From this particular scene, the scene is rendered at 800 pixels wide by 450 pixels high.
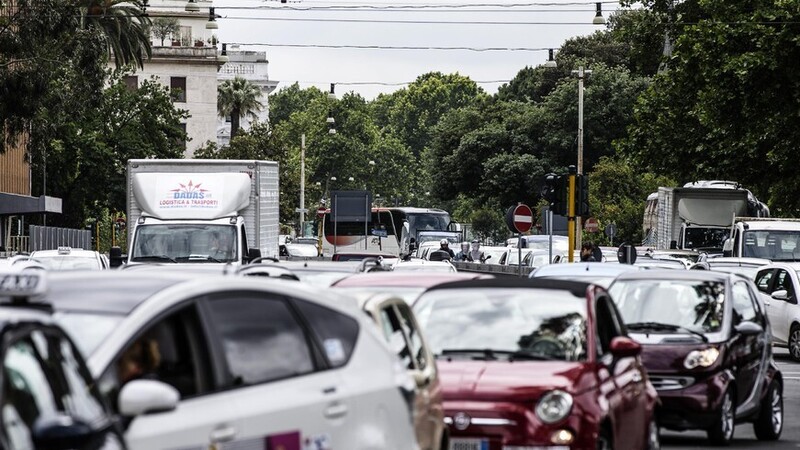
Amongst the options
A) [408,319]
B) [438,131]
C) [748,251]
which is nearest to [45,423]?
[408,319]

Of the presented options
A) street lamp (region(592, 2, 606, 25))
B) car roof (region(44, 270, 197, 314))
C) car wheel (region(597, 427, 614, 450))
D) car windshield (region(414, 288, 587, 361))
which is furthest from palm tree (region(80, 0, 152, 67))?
car roof (region(44, 270, 197, 314))

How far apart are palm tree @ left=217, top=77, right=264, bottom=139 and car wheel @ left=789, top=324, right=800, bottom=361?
93446mm

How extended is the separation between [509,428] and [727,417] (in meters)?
→ 5.37

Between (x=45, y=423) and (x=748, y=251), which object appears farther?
(x=748, y=251)

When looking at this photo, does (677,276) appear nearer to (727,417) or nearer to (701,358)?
(701,358)

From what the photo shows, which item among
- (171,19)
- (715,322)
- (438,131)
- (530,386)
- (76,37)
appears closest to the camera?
(530,386)

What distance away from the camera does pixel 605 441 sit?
1143cm

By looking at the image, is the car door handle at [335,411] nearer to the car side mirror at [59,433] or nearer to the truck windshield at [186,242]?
the car side mirror at [59,433]

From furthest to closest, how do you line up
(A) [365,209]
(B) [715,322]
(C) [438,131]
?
1. (C) [438,131]
2. (A) [365,209]
3. (B) [715,322]

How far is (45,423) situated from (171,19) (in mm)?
114688

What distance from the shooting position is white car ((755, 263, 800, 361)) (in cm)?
2958

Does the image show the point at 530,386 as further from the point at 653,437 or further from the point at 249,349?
the point at 249,349

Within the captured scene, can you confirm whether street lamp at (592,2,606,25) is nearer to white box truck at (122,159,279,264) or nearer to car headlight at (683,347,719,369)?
white box truck at (122,159,279,264)

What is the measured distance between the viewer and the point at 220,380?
7.04 metres
